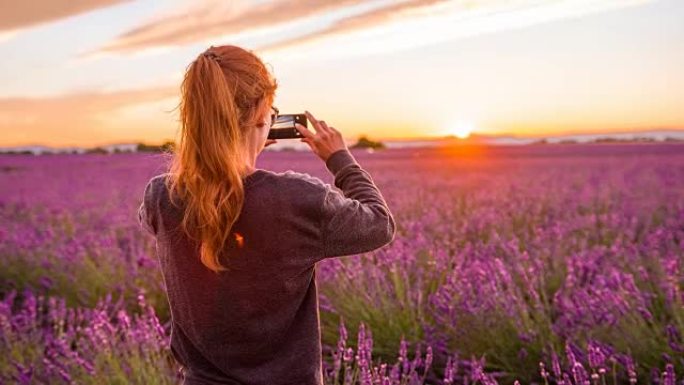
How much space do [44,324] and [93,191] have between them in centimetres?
643

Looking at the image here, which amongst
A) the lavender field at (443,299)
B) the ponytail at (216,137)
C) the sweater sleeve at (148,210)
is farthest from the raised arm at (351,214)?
the lavender field at (443,299)

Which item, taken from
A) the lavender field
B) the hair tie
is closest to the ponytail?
the hair tie

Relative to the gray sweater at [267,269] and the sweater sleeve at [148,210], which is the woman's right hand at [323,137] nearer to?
Answer: the gray sweater at [267,269]

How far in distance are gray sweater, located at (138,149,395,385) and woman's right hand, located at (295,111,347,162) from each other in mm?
23

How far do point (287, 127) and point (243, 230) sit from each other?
32 cm

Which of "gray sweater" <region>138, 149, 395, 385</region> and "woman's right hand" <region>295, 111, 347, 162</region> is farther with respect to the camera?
"woman's right hand" <region>295, 111, 347, 162</region>

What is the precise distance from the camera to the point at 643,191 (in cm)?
786

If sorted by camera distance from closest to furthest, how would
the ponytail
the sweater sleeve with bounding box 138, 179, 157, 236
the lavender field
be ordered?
1. the ponytail
2. the sweater sleeve with bounding box 138, 179, 157, 236
3. the lavender field

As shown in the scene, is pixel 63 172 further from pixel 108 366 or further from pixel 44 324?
pixel 108 366

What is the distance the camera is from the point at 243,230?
143 centimetres

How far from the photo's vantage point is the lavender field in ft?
9.74

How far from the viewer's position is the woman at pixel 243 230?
4.62 feet

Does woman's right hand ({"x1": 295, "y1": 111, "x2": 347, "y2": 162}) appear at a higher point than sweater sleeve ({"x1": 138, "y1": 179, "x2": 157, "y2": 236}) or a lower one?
higher

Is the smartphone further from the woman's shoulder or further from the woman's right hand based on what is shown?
the woman's shoulder
